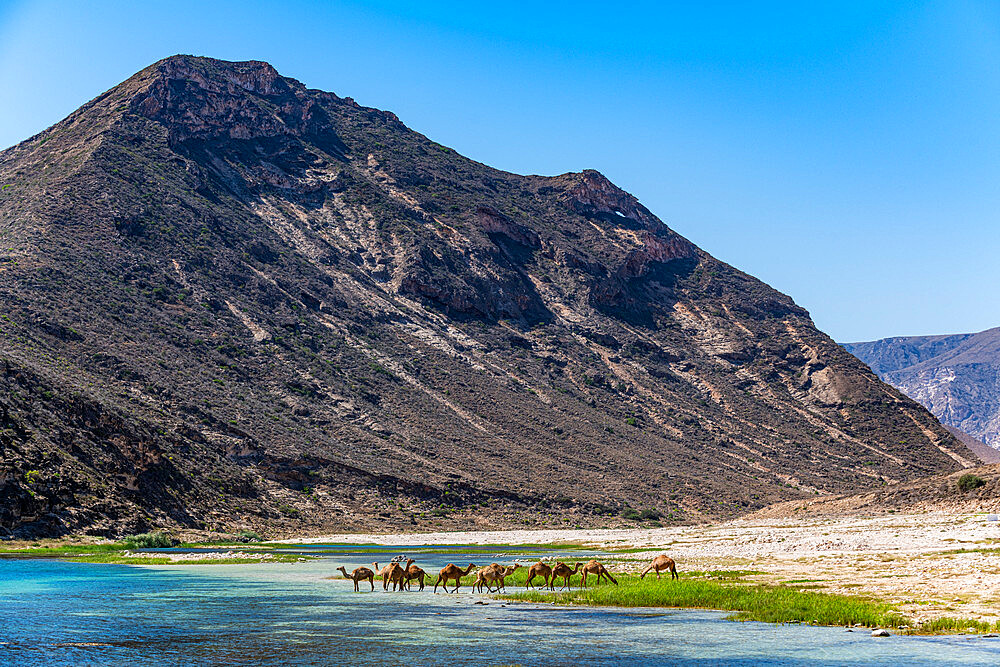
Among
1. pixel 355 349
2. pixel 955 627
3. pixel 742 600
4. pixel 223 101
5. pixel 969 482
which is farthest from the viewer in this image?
pixel 223 101

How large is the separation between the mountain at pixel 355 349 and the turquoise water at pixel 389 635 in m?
39.3

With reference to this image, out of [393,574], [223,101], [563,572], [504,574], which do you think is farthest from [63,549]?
[223,101]

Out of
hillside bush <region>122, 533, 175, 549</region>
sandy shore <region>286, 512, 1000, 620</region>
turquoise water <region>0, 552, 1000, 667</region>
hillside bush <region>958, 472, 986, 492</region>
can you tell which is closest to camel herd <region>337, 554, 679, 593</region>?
turquoise water <region>0, 552, 1000, 667</region>

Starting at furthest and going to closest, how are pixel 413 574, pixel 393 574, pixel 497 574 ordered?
pixel 393 574, pixel 413 574, pixel 497 574

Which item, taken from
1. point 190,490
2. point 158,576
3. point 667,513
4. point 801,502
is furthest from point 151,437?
point 801,502

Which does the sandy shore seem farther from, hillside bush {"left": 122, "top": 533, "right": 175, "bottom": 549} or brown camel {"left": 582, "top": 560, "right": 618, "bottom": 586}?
hillside bush {"left": 122, "top": 533, "right": 175, "bottom": 549}

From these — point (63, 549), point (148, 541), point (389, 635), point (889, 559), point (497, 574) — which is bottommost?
point (148, 541)

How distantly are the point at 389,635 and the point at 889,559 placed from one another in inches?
893

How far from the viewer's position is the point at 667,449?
12938 cm

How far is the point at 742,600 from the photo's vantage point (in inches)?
966

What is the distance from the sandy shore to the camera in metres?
23.0

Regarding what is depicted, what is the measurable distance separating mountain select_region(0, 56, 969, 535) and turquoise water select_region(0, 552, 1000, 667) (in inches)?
1547

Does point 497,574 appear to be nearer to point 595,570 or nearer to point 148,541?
point 595,570

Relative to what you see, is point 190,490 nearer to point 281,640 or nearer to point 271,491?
point 271,491
